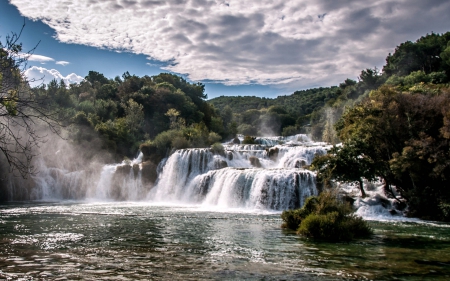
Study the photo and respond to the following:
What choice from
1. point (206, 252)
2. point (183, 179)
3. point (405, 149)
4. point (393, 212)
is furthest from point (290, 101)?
point (206, 252)

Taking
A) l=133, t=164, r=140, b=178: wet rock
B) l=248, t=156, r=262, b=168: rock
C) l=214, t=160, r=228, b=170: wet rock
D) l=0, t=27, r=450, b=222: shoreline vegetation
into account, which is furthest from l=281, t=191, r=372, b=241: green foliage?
l=133, t=164, r=140, b=178: wet rock

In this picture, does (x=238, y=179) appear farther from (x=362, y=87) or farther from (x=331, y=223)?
(x=362, y=87)

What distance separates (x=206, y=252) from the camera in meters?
11.3

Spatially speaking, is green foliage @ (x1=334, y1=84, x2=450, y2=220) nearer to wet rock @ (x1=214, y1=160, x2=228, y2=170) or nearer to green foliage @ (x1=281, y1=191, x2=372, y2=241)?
green foliage @ (x1=281, y1=191, x2=372, y2=241)

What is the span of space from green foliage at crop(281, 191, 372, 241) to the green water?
68 centimetres

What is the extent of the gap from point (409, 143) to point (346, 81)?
66866 mm

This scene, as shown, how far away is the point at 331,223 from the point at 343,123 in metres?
16.4

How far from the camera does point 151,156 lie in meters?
39.2

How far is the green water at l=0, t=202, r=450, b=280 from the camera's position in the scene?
8602 mm

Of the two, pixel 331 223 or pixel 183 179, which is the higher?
pixel 183 179

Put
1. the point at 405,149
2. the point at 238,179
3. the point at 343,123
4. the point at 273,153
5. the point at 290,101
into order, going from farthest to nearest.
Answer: the point at 290,101
the point at 273,153
the point at 343,123
the point at 238,179
the point at 405,149

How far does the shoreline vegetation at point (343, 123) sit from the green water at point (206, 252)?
101 inches

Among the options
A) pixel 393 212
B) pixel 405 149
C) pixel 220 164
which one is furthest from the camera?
pixel 220 164

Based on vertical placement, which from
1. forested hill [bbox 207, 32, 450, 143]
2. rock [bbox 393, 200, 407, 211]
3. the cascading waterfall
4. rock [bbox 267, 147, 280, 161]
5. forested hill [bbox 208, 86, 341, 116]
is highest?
forested hill [bbox 208, 86, 341, 116]
